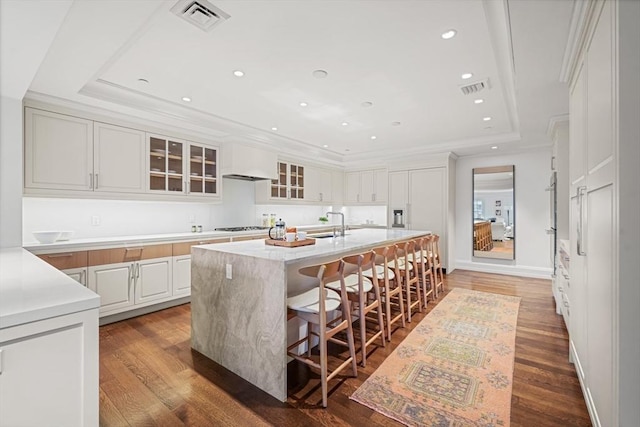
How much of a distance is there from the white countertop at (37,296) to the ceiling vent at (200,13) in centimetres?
172

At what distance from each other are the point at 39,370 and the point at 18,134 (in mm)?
2563

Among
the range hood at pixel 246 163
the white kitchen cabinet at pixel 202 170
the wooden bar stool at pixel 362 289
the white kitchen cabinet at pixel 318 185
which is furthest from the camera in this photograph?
the white kitchen cabinet at pixel 318 185

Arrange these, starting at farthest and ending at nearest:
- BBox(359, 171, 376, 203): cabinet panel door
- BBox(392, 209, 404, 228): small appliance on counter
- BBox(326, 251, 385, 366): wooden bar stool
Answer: BBox(359, 171, 376, 203): cabinet panel door < BBox(392, 209, 404, 228): small appliance on counter < BBox(326, 251, 385, 366): wooden bar stool

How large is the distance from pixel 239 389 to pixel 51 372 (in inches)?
54.0

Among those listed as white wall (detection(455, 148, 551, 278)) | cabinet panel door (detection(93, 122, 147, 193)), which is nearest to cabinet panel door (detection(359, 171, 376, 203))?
white wall (detection(455, 148, 551, 278))

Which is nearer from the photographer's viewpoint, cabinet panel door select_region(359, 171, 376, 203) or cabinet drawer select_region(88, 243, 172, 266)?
cabinet drawer select_region(88, 243, 172, 266)

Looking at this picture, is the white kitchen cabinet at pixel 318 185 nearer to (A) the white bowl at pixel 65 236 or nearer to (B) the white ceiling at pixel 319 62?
(B) the white ceiling at pixel 319 62

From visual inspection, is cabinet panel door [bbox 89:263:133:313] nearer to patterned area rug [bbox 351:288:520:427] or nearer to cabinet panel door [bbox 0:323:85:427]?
cabinet panel door [bbox 0:323:85:427]

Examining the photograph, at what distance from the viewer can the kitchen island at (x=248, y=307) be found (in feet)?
6.70

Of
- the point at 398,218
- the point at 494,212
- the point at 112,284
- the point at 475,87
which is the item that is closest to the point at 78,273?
the point at 112,284

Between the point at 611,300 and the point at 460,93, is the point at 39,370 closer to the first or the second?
the point at 611,300

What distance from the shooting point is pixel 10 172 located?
8.25ft

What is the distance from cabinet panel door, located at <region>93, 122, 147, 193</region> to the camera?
3.49 metres

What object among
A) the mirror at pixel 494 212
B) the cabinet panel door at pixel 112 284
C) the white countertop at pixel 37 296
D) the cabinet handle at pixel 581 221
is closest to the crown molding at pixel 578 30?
the cabinet handle at pixel 581 221
